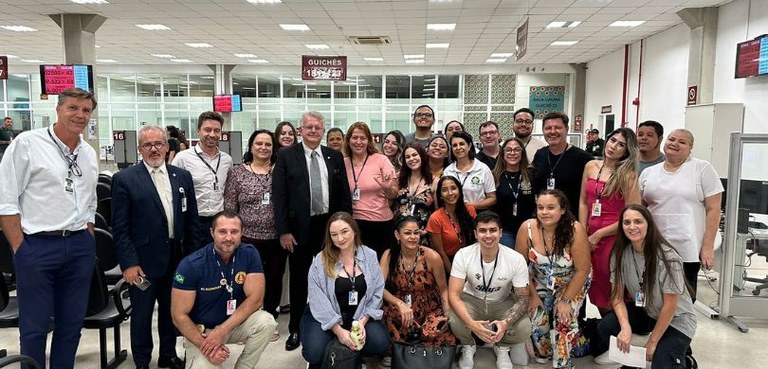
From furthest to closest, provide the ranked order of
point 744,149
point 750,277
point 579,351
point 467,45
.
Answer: point 467,45 → point 750,277 → point 744,149 → point 579,351

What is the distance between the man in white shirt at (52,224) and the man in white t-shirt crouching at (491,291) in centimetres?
209

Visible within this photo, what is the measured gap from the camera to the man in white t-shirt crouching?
9.72ft

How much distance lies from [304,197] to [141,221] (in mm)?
979

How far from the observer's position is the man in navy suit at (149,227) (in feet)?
8.64

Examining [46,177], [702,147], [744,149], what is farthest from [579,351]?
[702,147]

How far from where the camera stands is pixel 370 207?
11.3ft

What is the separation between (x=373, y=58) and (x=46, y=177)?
1300 centimetres

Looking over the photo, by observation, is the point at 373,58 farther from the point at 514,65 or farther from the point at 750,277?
the point at 750,277

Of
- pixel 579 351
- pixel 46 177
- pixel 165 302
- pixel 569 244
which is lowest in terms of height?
Answer: pixel 579 351

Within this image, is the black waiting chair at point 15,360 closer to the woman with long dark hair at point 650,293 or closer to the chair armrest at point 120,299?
the chair armrest at point 120,299

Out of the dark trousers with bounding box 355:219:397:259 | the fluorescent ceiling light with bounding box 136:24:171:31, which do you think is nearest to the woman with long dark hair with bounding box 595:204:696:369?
the dark trousers with bounding box 355:219:397:259

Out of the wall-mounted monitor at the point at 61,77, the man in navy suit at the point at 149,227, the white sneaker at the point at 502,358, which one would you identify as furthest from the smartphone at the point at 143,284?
the wall-mounted monitor at the point at 61,77

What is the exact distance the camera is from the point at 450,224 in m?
3.29

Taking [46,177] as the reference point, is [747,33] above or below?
above
